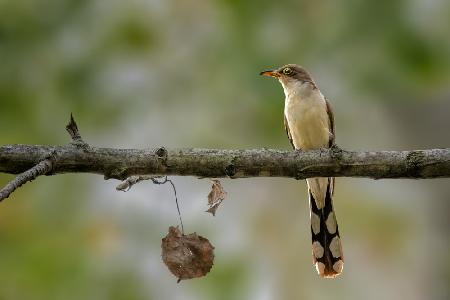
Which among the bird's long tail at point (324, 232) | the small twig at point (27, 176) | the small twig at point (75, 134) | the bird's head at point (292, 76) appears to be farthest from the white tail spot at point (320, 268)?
the small twig at point (27, 176)

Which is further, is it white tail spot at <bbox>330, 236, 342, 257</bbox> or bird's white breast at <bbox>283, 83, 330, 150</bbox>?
bird's white breast at <bbox>283, 83, 330, 150</bbox>

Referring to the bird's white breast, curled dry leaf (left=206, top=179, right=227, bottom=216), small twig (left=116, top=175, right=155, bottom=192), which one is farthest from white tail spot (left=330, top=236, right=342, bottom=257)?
small twig (left=116, top=175, right=155, bottom=192)

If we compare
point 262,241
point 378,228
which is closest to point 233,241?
point 262,241

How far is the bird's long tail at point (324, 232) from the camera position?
5512 millimetres

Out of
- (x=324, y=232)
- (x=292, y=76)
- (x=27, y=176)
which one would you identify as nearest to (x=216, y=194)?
(x=27, y=176)

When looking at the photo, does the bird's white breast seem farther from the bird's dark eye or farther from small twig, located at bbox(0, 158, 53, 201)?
small twig, located at bbox(0, 158, 53, 201)

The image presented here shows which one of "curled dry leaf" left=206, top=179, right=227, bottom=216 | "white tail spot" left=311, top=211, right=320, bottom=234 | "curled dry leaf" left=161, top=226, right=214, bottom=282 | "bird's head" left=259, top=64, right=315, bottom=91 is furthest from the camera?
"bird's head" left=259, top=64, right=315, bottom=91

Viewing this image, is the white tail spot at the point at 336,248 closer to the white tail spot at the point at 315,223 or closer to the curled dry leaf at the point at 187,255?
the white tail spot at the point at 315,223

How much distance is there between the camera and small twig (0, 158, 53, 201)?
3039 millimetres

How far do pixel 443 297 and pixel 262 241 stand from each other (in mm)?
3089

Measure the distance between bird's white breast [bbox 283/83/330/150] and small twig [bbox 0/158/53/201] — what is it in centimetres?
267

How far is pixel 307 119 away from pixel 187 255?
241 cm

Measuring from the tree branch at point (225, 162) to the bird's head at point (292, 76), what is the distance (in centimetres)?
244

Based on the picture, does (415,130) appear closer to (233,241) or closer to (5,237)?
(233,241)
